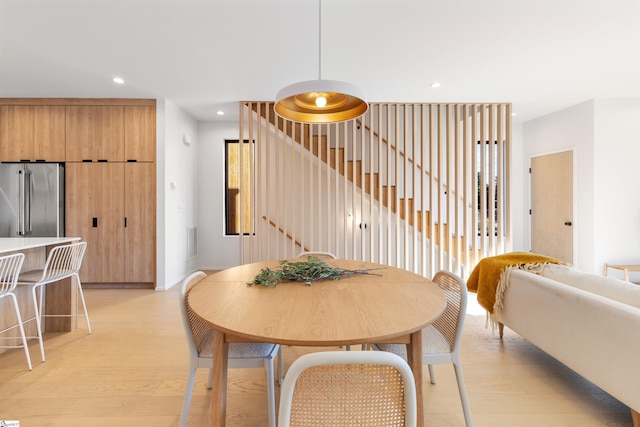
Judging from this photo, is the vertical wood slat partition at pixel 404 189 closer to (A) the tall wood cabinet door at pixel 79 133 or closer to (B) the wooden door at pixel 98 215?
(B) the wooden door at pixel 98 215

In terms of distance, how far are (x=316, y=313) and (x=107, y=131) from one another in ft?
14.4

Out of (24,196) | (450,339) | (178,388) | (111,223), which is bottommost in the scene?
(178,388)

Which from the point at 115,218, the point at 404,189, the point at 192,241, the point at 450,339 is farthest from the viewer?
the point at 192,241

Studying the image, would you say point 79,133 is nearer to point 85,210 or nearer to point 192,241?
point 85,210

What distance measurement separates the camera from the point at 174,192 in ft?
14.2

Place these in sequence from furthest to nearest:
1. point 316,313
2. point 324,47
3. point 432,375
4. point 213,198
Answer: point 213,198 < point 324,47 < point 432,375 < point 316,313

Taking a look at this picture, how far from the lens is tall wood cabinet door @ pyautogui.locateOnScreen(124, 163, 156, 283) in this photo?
4.08 m

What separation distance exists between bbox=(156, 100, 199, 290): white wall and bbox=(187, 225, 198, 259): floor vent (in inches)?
3.3

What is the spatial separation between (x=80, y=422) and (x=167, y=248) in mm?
2702

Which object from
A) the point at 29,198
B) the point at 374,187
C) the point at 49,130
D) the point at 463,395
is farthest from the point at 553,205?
the point at 29,198

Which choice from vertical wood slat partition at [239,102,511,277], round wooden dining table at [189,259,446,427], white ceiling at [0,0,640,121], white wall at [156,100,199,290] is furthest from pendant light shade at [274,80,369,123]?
white wall at [156,100,199,290]

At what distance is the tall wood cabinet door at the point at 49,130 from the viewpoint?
4031 mm

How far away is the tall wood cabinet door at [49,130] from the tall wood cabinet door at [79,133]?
0.08m

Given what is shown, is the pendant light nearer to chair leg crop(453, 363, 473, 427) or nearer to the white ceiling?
the white ceiling
